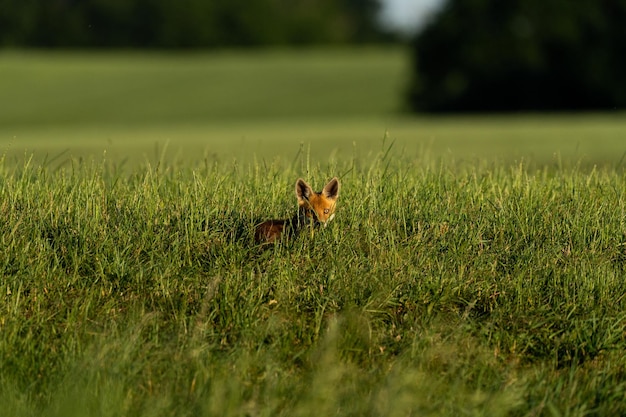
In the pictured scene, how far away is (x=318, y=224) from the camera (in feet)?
24.1

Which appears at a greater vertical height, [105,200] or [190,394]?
[105,200]

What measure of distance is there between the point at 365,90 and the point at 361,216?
204ft

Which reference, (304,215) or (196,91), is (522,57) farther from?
(304,215)

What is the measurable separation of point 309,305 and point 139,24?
298 feet

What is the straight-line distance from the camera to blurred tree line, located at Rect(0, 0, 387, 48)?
296 ft

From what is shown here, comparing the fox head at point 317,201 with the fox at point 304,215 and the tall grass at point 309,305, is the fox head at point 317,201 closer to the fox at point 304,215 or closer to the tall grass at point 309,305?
the fox at point 304,215

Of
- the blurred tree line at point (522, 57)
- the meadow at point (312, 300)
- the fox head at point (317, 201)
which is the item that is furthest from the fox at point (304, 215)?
the blurred tree line at point (522, 57)

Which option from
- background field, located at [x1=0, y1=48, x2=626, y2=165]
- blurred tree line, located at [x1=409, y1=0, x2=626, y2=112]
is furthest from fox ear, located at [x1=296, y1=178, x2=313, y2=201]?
blurred tree line, located at [x1=409, y1=0, x2=626, y2=112]

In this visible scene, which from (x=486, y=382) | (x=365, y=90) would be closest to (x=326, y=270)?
(x=486, y=382)

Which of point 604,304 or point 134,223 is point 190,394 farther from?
point 604,304

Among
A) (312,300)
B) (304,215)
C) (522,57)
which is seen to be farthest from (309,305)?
(522,57)

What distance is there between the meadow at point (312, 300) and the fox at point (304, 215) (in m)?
0.12

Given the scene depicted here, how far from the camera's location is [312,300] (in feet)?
21.7

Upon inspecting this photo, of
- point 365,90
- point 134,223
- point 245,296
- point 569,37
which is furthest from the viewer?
point 365,90
